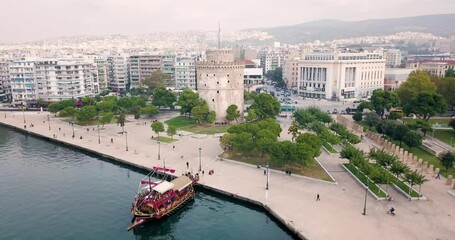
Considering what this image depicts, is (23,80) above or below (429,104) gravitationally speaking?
above

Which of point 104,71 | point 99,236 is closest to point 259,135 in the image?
point 99,236

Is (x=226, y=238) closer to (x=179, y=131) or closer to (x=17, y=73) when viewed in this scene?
(x=179, y=131)

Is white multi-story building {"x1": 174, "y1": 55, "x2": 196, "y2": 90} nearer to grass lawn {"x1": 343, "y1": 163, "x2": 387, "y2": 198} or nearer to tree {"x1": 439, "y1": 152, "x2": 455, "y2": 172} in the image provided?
grass lawn {"x1": 343, "y1": 163, "x2": 387, "y2": 198}

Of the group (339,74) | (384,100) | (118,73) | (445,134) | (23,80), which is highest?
(339,74)

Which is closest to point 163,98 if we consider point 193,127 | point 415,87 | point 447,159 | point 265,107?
point 193,127

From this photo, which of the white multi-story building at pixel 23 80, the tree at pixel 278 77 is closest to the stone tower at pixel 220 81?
the white multi-story building at pixel 23 80

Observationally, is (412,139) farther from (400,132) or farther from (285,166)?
(285,166)
